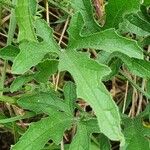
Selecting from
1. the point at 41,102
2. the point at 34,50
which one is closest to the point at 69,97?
the point at 41,102

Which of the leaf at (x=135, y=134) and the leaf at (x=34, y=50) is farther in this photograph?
the leaf at (x=135, y=134)

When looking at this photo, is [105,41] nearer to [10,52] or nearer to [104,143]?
[10,52]

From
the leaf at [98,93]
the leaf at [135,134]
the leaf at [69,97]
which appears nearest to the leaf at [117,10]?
the leaf at [98,93]

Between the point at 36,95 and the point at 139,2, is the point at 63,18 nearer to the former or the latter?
the point at 36,95

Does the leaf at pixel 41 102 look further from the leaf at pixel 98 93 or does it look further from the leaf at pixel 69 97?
the leaf at pixel 98 93

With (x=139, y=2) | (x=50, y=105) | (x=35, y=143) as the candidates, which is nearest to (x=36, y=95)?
(x=50, y=105)

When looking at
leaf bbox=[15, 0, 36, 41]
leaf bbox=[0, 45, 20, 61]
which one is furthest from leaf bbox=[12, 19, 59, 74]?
leaf bbox=[0, 45, 20, 61]

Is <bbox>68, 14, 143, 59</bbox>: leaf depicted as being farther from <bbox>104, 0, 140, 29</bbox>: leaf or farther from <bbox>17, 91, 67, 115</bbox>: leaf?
<bbox>17, 91, 67, 115</bbox>: leaf
